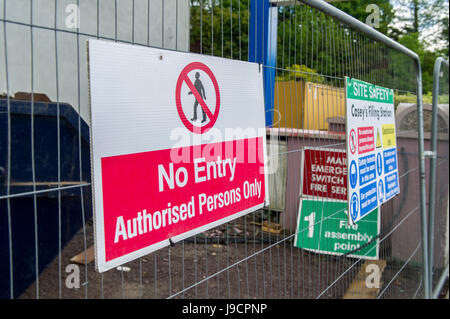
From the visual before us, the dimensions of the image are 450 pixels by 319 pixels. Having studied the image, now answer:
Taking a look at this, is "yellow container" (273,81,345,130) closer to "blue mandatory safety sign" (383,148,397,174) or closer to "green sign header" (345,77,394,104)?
"green sign header" (345,77,394,104)

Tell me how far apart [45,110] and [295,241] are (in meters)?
1.43

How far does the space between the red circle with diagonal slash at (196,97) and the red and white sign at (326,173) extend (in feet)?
3.56

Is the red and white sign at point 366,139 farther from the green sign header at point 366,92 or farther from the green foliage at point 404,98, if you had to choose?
the green foliage at point 404,98

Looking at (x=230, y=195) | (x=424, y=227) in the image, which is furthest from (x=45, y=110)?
(x=424, y=227)

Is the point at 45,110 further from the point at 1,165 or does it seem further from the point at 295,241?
the point at 295,241

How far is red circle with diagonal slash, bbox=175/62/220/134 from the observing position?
146cm

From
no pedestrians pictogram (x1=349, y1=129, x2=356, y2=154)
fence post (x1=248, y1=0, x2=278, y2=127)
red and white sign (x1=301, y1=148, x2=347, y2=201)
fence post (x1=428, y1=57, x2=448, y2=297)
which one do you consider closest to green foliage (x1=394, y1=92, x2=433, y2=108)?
fence post (x1=428, y1=57, x2=448, y2=297)

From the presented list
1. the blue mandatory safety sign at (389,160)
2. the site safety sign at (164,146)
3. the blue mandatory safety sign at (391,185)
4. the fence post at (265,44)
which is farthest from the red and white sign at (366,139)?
the site safety sign at (164,146)

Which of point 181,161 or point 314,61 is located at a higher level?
point 314,61

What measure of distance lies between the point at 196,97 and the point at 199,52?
698 millimetres

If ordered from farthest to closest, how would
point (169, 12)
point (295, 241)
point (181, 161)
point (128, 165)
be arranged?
1. point (295, 241)
2. point (169, 12)
3. point (181, 161)
4. point (128, 165)

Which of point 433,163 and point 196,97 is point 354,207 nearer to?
point 196,97

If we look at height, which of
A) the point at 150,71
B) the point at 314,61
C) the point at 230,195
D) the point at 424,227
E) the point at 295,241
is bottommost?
the point at 424,227

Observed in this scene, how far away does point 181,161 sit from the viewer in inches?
57.5
